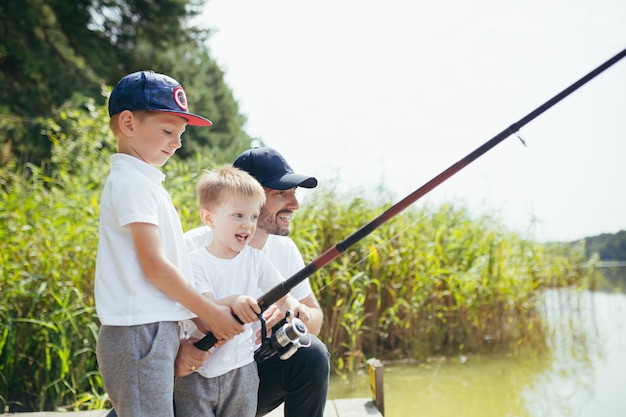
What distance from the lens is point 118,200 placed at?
Result: 150 cm

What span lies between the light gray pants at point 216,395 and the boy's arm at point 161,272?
26cm

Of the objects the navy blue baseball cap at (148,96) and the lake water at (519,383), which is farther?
the lake water at (519,383)

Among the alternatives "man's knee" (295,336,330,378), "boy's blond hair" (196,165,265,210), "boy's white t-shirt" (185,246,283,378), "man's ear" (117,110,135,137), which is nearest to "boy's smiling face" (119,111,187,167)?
"man's ear" (117,110,135,137)

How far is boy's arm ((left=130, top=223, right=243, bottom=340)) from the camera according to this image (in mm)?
1478

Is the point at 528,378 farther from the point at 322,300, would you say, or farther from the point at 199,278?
the point at 199,278

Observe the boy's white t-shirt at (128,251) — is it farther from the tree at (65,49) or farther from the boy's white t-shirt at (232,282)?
the tree at (65,49)

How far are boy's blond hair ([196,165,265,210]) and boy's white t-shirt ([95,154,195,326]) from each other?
8.1 inches

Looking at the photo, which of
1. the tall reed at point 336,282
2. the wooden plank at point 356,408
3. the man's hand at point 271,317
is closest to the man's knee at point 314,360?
the man's hand at point 271,317

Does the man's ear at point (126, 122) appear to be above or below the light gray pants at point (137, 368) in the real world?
above

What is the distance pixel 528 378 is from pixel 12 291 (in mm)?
3252

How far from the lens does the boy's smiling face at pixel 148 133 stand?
62.5 inches

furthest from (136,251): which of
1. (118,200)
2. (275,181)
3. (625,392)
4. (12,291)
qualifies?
(625,392)

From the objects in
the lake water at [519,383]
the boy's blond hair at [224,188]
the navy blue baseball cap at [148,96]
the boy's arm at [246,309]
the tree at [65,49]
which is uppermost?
the tree at [65,49]

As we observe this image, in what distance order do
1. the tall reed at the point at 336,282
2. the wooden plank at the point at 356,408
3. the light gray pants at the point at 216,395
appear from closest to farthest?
the light gray pants at the point at 216,395, the wooden plank at the point at 356,408, the tall reed at the point at 336,282
